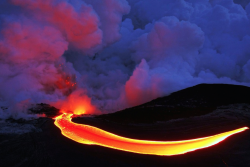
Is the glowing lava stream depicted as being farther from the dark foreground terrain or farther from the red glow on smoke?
the red glow on smoke

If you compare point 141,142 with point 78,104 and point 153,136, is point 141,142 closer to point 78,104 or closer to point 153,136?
point 153,136

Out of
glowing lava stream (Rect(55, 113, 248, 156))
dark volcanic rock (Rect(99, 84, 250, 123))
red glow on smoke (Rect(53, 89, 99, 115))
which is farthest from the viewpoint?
red glow on smoke (Rect(53, 89, 99, 115))

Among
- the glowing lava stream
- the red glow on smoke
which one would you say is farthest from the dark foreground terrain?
the red glow on smoke

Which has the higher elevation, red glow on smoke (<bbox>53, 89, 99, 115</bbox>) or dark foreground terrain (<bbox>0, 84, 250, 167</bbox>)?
red glow on smoke (<bbox>53, 89, 99, 115</bbox>)

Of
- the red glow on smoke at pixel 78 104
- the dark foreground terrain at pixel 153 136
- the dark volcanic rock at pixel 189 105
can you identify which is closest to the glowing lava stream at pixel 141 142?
the dark foreground terrain at pixel 153 136

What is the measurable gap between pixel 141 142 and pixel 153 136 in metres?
0.53

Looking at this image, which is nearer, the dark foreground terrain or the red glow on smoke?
the dark foreground terrain

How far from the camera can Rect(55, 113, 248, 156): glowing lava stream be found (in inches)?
Answer: 155

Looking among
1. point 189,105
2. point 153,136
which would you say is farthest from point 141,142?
point 189,105

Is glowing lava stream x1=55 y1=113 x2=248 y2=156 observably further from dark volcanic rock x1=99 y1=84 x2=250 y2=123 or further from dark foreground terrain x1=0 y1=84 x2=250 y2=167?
dark volcanic rock x1=99 y1=84 x2=250 y2=123

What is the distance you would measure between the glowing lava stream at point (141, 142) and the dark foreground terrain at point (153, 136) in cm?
20

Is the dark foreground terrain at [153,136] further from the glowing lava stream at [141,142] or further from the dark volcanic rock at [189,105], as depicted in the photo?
the glowing lava stream at [141,142]

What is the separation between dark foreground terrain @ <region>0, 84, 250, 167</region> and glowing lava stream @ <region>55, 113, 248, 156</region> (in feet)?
0.65

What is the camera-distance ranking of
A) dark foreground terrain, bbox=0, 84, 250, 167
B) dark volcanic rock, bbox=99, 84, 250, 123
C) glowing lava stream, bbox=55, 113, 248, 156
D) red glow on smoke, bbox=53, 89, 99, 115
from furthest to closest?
red glow on smoke, bbox=53, 89, 99, 115 < dark volcanic rock, bbox=99, 84, 250, 123 < glowing lava stream, bbox=55, 113, 248, 156 < dark foreground terrain, bbox=0, 84, 250, 167
